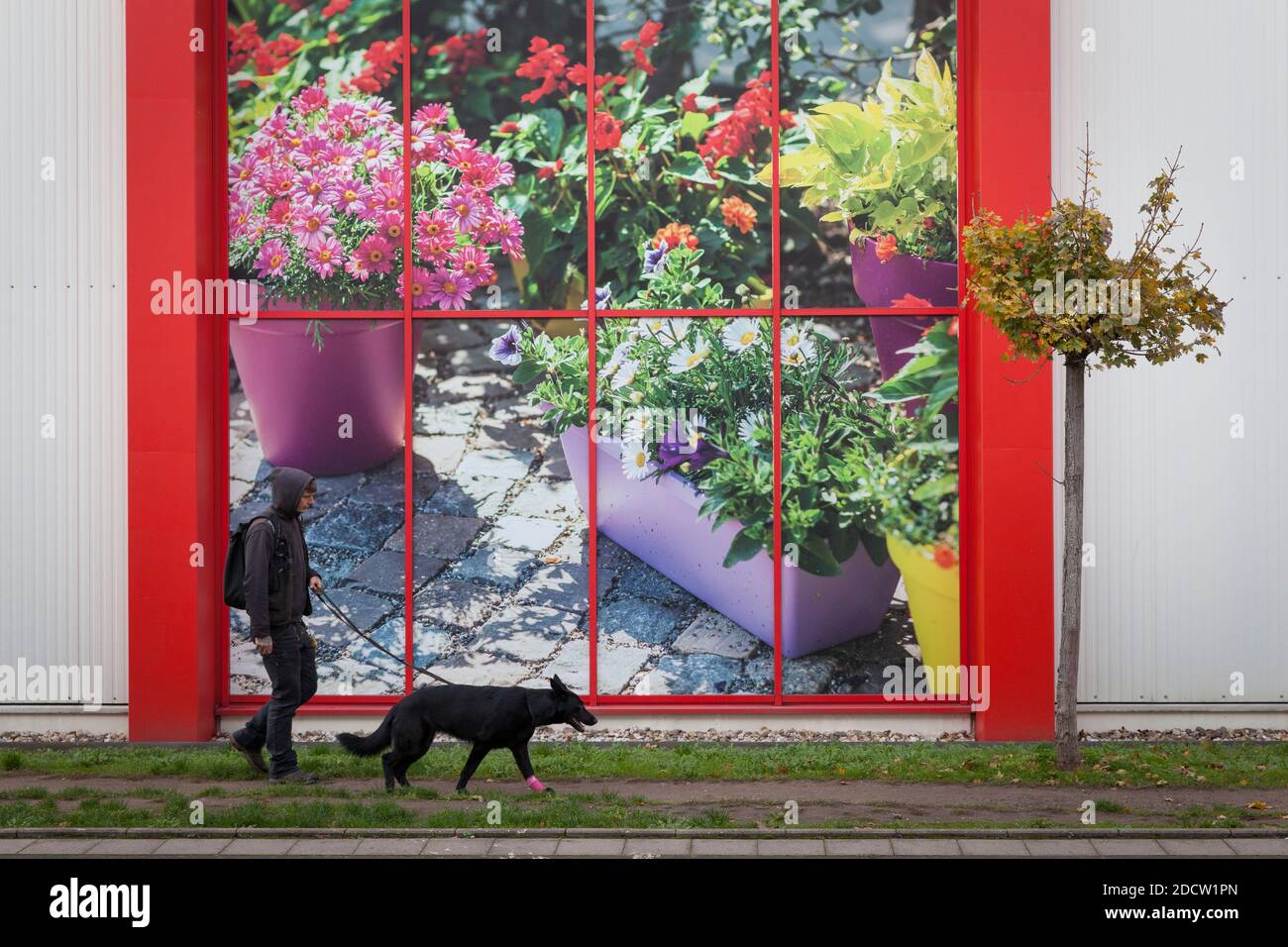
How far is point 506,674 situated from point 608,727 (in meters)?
0.90

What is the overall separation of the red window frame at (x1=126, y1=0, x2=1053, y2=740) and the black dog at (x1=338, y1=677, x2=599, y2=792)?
8.41ft

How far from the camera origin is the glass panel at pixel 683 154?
12391 millimetres

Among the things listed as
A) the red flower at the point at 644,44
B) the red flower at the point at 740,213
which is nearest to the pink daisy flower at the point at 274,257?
the red flower at the point at 644,44

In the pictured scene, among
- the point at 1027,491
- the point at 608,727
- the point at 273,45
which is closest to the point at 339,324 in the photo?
the point at 273,45

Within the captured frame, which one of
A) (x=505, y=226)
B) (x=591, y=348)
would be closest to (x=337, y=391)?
(x=505, y=226)

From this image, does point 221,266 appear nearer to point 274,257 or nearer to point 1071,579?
point 274,257

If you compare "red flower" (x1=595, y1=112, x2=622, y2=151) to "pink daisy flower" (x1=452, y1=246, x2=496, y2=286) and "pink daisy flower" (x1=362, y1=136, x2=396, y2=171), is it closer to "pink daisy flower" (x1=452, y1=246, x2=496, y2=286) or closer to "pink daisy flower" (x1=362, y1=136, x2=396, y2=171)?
"pink daisy flower" (x1=452, y1=246, x2=496, y2=286)

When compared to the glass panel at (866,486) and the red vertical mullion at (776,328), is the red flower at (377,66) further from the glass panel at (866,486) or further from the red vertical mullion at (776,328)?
the glass panel at (866,486)

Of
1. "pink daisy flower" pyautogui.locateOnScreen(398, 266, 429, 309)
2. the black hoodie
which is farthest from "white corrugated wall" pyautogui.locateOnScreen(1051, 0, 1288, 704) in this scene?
the black hoodie

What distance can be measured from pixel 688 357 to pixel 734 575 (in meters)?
1.76

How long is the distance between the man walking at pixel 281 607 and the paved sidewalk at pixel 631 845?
1.45 meters

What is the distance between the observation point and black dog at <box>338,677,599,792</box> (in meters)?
9.77

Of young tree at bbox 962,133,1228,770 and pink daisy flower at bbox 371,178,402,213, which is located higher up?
pink daisy flower at bbox 371,178,402,213

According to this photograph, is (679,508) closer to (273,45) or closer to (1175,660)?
(1175,660)
